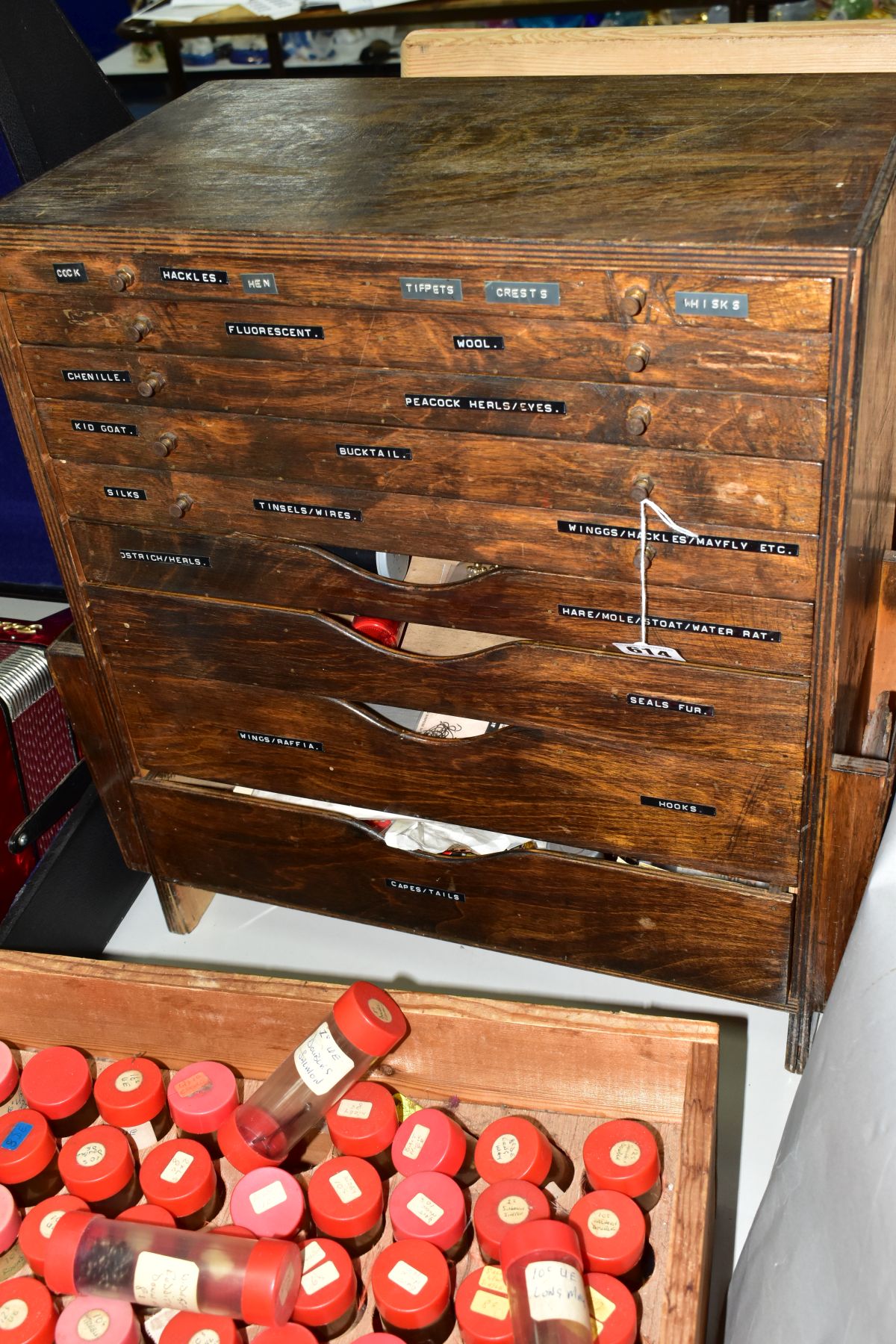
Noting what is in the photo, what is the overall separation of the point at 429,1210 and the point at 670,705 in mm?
460

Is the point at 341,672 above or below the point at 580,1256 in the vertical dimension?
above

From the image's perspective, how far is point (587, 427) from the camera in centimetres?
103

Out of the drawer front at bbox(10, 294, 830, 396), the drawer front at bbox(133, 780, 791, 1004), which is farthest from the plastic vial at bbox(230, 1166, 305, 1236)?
the drawer front at bbox(10, 294, 830, 396)

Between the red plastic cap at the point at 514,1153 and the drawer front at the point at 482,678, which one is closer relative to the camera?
the red plastic cap at the point at 514,1153

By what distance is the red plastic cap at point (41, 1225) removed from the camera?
981 mm

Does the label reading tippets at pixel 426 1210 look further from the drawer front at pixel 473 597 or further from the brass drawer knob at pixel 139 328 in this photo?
the brass drawer knob at pixel 139 328

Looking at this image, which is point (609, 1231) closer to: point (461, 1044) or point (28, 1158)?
point (461, 1044)

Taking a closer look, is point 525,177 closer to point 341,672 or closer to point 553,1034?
point 341,672

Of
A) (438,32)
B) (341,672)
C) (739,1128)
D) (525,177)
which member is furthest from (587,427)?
(438,32)

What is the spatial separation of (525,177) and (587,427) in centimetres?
21

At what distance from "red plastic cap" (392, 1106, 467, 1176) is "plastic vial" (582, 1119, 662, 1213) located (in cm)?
10

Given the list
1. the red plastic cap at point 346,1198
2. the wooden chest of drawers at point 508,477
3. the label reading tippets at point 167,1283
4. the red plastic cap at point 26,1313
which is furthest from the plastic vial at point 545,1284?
the wooden chest of drawers at point 508,477

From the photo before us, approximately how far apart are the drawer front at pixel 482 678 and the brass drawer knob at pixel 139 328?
11.0 inches

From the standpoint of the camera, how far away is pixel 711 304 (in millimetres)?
926
